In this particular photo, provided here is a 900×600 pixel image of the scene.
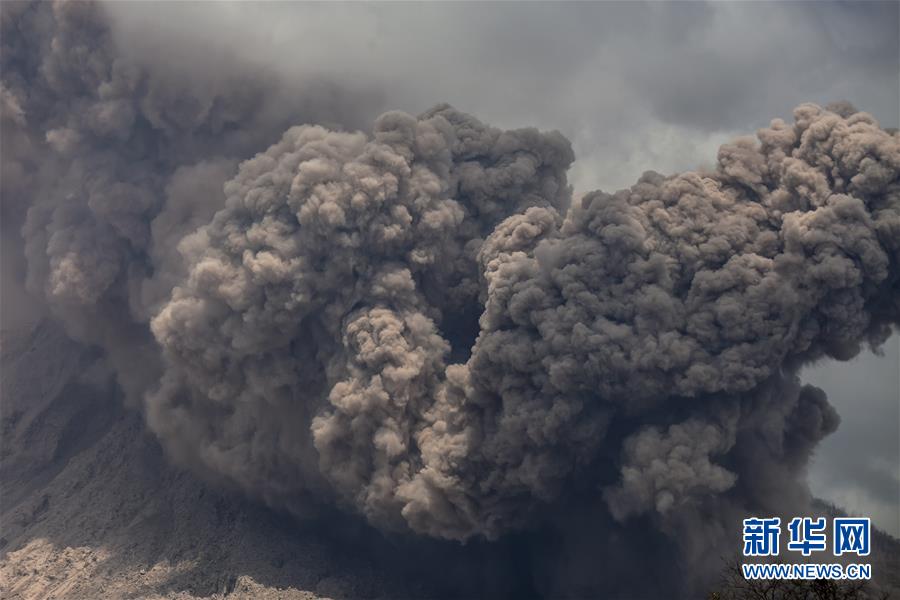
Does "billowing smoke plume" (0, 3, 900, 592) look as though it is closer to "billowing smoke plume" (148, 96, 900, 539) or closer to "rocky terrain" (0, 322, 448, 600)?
"billowing smoke plume" (148, 96, 900, 539)

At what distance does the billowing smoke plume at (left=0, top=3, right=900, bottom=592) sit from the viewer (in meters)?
33.8

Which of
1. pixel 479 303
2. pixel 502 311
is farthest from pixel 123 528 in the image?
pixel 502 311

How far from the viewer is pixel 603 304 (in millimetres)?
35250

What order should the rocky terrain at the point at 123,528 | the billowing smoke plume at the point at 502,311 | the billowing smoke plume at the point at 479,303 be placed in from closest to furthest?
the billowing smoke plume at the point at 502,311 < the billowing smoke plume at the point at 479,303 < the rocky terrain at the point at 123,528

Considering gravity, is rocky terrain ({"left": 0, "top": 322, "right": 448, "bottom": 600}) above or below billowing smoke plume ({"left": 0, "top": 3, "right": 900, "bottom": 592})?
below

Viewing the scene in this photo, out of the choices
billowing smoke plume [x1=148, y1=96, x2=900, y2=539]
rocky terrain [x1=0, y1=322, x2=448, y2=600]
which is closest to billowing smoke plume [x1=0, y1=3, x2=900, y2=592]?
billowing smoke plume [x1=148, y1=96, x2=900, y2=539]

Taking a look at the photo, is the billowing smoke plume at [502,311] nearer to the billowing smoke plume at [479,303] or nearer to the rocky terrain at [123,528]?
the billowing smoke plume at [479,303]

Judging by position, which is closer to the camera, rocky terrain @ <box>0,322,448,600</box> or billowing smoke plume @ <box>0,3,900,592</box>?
billowing smoke plume @ <box>0,3,900,592</box>

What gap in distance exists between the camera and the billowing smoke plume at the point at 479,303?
33.8 metres

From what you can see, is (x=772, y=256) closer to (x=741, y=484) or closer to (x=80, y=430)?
(x=741, y=484)

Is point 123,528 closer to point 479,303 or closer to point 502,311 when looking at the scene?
point 479,303

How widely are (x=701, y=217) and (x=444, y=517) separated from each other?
14735 millimetres

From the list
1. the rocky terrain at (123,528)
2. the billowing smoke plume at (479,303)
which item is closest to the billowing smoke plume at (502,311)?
the billowing smoke plume at (479,303)

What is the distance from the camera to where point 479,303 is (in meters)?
42.6
